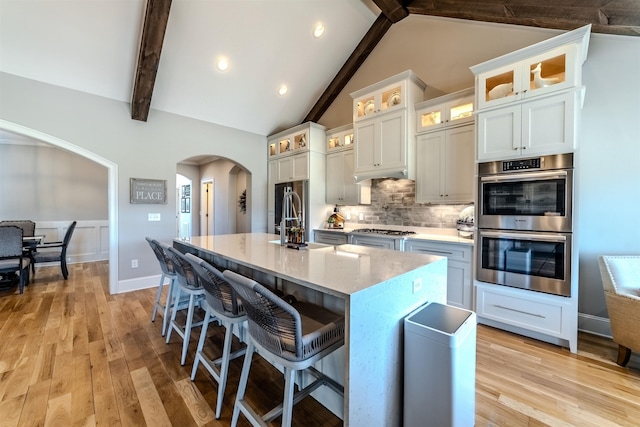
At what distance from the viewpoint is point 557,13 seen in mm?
2529

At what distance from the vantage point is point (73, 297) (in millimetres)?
3766

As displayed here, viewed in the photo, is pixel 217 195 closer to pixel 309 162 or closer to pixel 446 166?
pixel 309 162

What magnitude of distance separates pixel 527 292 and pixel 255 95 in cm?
452

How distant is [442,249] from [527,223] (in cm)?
86

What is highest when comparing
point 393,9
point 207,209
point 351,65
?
point 393,9

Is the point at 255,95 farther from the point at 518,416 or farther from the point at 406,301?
the point at 518,416

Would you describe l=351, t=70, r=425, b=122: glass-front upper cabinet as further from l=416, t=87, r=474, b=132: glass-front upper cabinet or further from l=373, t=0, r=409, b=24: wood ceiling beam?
l=373, t=0, r=409, b=24: wood ceiling beam

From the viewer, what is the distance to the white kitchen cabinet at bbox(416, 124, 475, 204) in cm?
312

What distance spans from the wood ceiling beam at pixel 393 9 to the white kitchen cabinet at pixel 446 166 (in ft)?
5.96

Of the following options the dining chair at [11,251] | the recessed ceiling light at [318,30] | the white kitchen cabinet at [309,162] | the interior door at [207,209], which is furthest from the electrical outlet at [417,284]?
the interior door at [207,209]

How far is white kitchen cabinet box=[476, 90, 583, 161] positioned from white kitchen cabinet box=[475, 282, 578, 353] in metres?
1.31

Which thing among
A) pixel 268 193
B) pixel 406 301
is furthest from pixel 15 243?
pixel 406 301

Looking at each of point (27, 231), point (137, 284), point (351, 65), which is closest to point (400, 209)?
point (351, 65)

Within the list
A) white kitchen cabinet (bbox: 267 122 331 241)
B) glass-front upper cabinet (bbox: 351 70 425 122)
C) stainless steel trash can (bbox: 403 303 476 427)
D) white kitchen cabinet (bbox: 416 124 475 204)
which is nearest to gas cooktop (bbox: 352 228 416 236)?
white kitchen cabinet (bbox: 416 124 475 204)
